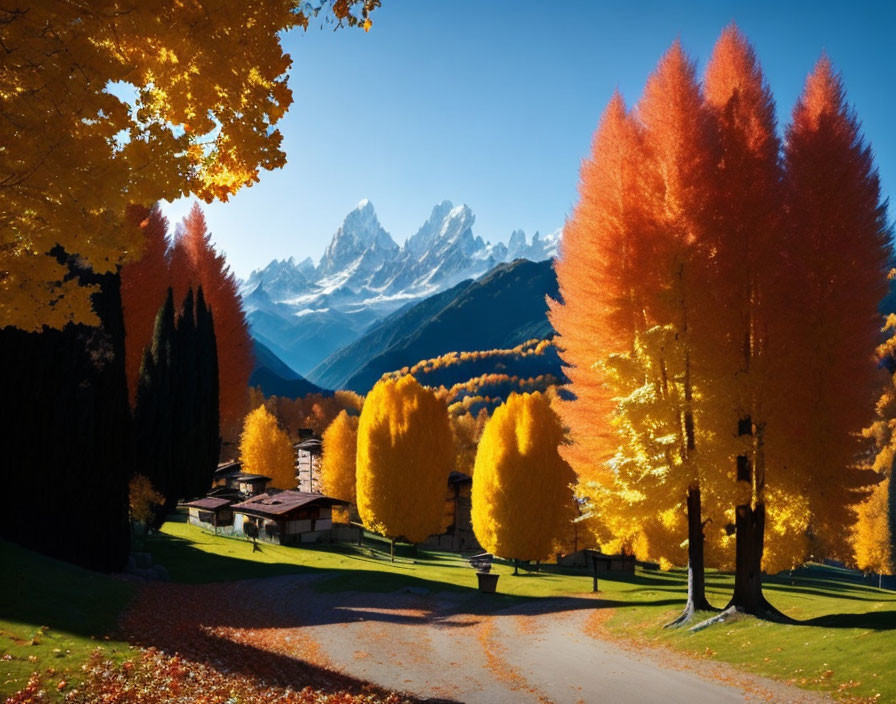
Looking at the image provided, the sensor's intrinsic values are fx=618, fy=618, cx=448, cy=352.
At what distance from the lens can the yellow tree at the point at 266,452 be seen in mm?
62281

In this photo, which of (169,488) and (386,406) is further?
(386,406)

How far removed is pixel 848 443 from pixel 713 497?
408 centimetres

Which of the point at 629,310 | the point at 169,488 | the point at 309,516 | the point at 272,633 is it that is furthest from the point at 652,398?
the point at 309,516

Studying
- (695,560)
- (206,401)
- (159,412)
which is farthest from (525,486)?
(159,412)

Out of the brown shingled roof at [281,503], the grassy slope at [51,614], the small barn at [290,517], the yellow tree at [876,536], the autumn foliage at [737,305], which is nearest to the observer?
the grassy slope at [51,614]

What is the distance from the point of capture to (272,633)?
1873cm

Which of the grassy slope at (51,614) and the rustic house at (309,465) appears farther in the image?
the rustic house at (309,465)

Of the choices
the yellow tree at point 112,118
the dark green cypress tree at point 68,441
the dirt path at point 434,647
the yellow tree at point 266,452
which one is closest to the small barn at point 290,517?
the yellow tree at point 266,452

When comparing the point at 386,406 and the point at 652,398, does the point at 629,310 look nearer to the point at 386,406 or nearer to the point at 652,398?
the point at 652,398

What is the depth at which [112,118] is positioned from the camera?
16.7 ft

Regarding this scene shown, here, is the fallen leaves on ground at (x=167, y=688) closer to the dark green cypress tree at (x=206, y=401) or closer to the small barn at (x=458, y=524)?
the dark green cypress tree at (x=206, y=401)

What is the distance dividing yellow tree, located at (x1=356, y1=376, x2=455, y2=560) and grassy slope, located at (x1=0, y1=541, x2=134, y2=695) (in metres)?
18.2

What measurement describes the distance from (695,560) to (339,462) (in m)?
42.1

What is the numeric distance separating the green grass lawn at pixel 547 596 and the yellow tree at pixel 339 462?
19.5 metres
